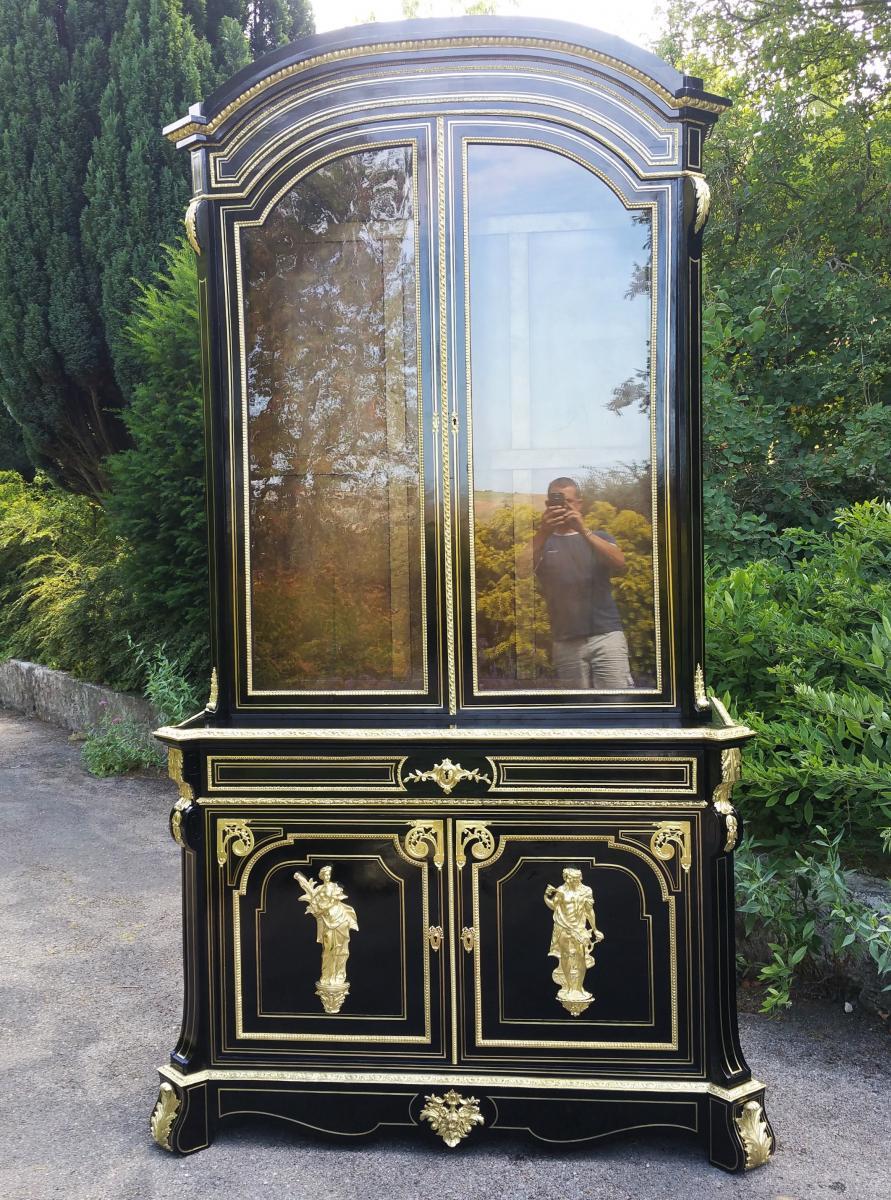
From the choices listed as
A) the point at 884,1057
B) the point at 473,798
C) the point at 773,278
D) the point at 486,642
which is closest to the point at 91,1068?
the point at 473,798

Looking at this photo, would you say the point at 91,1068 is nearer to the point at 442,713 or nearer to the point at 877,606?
the point at 442,713

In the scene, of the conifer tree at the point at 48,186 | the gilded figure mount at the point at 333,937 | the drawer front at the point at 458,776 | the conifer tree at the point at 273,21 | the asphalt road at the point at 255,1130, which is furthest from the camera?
the conifer tree at the point at 273,21

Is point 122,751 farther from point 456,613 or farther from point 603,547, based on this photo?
point 603,547

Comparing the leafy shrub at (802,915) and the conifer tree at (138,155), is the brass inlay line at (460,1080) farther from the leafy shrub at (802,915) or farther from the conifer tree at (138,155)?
the conifer tree at (138,155)

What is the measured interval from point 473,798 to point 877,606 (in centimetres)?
155

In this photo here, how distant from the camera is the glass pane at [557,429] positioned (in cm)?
230

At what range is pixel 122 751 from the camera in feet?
20.9

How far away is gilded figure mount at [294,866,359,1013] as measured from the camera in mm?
2348

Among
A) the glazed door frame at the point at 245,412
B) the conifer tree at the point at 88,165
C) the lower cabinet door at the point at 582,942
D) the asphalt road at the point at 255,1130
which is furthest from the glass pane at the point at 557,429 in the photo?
the conifer tree at the point at 88,165

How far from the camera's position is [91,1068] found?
272 cm

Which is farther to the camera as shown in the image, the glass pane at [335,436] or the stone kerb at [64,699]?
the stone kerb at [64,699]

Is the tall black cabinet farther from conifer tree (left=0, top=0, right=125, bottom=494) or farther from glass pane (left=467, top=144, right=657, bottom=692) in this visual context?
conifer tree (left=0, top=0, right=125, bottom=494)

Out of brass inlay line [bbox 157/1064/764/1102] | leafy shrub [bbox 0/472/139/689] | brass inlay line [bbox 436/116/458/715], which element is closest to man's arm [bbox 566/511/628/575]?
brass inlay line [bbox 436/116/458/715]

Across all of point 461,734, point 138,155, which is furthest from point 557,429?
point 138,155
